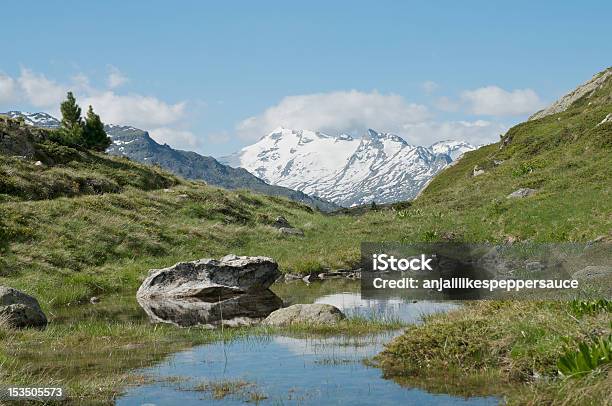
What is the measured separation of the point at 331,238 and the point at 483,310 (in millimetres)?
29808

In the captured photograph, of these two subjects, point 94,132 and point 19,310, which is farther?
point 94,132

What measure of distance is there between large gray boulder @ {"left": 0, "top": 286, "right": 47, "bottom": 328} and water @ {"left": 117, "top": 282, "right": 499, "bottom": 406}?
6613 millimetres

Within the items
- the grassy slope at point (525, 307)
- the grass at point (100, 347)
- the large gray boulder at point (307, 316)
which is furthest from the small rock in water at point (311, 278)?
the large gray boulder at point (307, 316)

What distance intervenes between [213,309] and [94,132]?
8251 centimetres

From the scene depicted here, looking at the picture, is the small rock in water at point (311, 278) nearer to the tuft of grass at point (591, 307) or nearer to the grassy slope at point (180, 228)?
the grassy slope at point (180, 228)

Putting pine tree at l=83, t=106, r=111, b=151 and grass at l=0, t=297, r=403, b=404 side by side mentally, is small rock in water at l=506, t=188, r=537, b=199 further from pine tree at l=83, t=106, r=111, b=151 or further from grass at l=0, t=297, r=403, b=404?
pine tree at l=83, t=106, r=111, b=151

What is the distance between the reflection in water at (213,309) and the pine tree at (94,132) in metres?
76.9

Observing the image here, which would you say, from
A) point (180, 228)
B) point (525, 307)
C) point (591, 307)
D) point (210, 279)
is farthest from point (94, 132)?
point (591, 307)

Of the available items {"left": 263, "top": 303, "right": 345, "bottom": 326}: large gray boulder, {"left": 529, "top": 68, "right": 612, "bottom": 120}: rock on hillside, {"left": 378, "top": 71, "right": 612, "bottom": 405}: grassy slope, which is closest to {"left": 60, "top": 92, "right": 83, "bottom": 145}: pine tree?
{"left": 378, "top": 71, "right": 612, "bottom": 405}: grassy slope

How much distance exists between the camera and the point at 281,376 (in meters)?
12.4

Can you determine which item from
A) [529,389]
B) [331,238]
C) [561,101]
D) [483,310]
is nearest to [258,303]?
[483,310]

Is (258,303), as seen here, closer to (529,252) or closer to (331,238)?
(529,252)

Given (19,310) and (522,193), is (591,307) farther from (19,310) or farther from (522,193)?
(522,193)

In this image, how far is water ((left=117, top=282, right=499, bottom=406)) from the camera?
10.7 m
